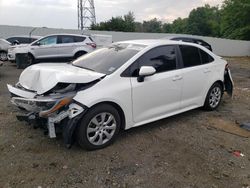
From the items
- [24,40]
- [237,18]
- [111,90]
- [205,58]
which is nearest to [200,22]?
[237,18]

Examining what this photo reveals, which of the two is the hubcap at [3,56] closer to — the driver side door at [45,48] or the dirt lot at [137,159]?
the driver side door at [45,48]

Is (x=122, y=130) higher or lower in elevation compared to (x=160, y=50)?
lower

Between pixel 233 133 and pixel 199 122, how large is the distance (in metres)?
0.68

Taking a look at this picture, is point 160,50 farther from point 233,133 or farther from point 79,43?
point 79,43

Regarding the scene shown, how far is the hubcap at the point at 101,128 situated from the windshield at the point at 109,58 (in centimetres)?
75

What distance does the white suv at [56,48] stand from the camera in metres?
13.9

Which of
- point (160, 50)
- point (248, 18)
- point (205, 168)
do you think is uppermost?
point (248, 18)

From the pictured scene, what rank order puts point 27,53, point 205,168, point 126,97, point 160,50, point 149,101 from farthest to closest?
point 27,53 → point 160,50 → point 149,101 → point 126,97 → point 205,168

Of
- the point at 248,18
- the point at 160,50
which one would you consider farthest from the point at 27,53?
the point at 248,18

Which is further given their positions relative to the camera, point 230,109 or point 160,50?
point 230,109

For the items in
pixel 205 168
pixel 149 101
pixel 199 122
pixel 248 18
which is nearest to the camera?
pixel 205 168

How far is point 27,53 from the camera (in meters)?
13.7

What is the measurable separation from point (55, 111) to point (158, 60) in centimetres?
212

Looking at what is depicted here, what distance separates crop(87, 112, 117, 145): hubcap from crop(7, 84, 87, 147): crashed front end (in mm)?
300
